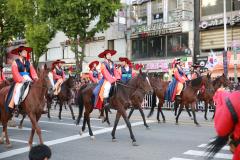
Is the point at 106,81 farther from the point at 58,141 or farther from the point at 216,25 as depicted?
the point at 216,25

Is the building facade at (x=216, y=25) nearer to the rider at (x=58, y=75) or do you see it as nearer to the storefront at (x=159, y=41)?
the storefront at (x=159, y=41)

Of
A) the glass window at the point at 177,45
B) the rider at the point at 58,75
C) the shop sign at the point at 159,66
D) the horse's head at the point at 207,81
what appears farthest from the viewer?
the shop sign at the point at 159,66

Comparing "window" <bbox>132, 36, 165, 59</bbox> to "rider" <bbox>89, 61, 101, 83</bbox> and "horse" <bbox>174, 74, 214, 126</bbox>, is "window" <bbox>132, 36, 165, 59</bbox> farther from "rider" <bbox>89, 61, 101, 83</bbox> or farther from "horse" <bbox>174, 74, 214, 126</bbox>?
"horse" <bbox>174, 74, 214, 126</bbox>

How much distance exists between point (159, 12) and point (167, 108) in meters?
12.5

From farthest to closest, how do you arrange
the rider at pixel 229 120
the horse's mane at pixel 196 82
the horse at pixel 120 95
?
the horse's mane at pixel 196 82
the horse at pixel 120 95
the rider at pixel 229 120

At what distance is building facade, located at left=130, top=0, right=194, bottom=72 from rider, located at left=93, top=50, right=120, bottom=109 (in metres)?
18.8

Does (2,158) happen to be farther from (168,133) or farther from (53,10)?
(53,10)

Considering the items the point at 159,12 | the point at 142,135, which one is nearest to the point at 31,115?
the point at 142,135

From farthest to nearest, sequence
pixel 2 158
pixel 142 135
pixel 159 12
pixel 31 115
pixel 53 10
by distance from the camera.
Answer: pixel 159 12 < pixel 53 10 < pixel 142 135 < pixel 31 115 < pixel 2 158

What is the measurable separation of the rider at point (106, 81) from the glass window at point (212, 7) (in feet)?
61.6

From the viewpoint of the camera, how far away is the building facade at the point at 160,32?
30.6 meters

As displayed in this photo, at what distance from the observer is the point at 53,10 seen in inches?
1174

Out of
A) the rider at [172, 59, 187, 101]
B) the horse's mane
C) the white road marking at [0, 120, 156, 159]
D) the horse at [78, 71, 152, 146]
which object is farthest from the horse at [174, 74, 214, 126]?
the horse at [78, 71, 152, 146]

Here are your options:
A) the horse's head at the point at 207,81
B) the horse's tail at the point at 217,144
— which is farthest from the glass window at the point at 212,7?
the horse's tail at the point at 217,144
